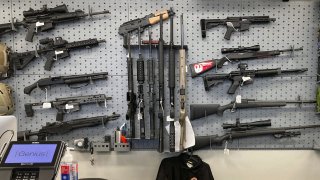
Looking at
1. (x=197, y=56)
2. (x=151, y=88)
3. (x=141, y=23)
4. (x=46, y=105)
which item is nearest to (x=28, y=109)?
(x=46, y=105)

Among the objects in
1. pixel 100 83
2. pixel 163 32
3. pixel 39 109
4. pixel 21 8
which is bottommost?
pixel 39 109

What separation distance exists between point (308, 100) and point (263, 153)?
64 centimetres

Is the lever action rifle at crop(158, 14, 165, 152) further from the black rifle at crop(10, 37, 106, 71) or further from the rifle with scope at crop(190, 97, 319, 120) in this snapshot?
the black rifle at crop(10, 37, 106, 71)

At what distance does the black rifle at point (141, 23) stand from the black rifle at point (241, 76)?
2.20ft

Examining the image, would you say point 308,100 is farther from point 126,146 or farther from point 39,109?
point 39,109

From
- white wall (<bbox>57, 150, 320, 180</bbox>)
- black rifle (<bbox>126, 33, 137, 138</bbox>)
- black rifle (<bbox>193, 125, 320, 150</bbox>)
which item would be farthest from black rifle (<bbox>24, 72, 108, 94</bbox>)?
black rifle (<bbox>193, 125, 320, 150</bbox>)

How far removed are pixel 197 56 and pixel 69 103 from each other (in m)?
1.26

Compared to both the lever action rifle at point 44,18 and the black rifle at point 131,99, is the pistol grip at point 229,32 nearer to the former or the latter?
the black rifle at point 131,99

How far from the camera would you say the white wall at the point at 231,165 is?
3.04m

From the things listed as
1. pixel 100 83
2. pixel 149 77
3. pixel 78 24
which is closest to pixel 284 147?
pixel 149 77

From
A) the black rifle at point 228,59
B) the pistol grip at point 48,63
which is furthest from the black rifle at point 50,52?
the black rifle at point 228,59

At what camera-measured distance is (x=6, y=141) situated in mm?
1708

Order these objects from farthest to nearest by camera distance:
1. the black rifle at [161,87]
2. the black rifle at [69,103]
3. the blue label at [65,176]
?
1. the black rifle at [69,103]
2. the black rifle at [161,87]
3. the blue label at [65,176]

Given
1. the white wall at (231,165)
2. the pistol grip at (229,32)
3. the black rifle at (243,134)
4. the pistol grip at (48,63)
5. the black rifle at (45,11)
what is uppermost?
the black rifle at (45,11)
